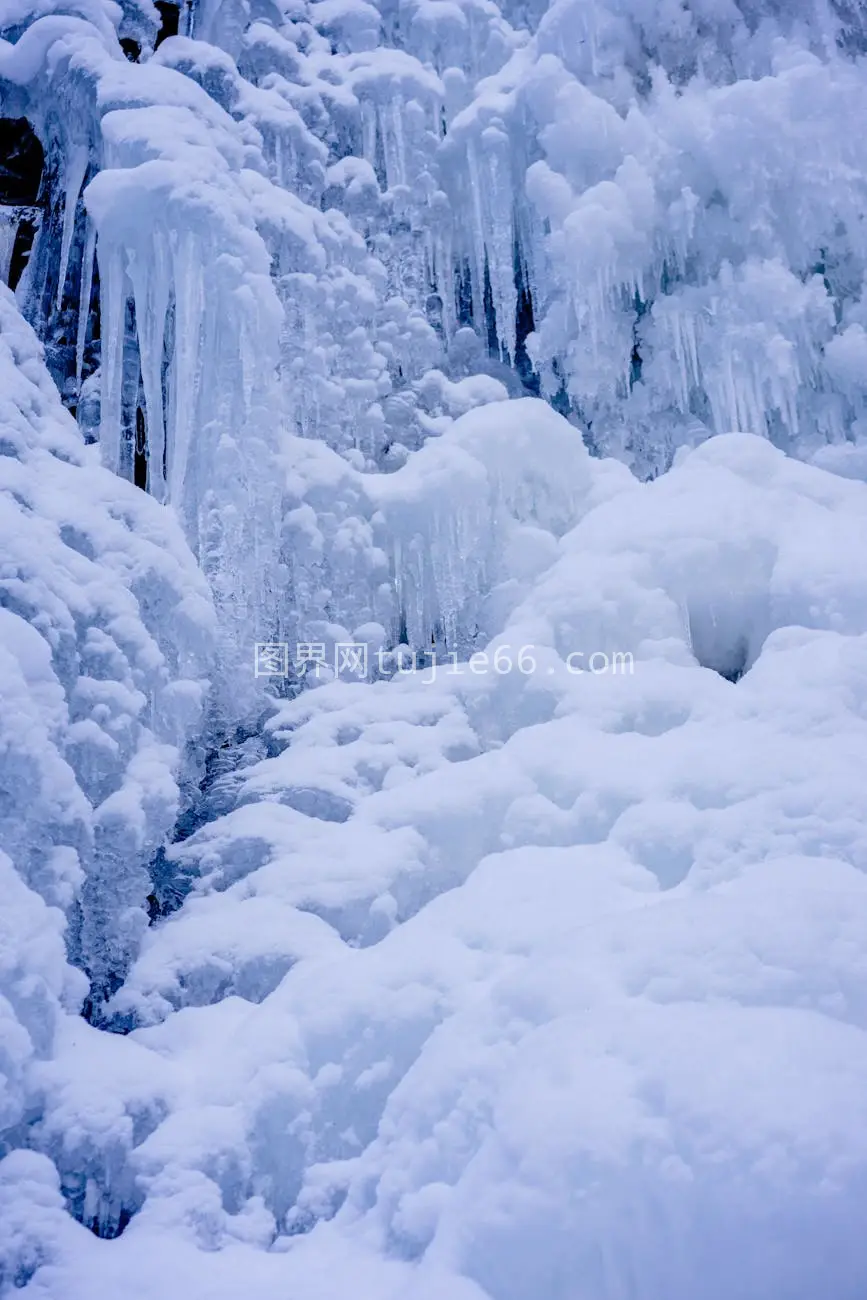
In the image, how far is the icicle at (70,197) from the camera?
18.2 ft

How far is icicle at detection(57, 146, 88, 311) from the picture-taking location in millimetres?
5539

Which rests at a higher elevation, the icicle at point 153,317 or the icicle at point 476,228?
the icicle at point 476,228

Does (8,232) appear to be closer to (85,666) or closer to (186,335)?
(186,335)

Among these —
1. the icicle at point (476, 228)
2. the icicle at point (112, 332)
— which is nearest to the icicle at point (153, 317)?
the icicle at point (112, 332)

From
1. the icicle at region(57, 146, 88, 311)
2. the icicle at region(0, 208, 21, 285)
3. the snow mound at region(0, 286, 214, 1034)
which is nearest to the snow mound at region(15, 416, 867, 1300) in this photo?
the snow mound at region(0, 286, 214, 1034)

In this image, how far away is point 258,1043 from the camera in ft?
10.8

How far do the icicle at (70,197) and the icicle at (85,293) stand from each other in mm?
89

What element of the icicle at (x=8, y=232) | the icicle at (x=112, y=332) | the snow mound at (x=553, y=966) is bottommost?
the snow mound at (x=553, y=966)

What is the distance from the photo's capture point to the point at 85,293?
5617 millimetres

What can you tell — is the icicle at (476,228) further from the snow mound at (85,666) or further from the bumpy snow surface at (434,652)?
the snow mound at (85,666)

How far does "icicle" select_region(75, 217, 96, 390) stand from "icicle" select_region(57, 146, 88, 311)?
0.29 feet

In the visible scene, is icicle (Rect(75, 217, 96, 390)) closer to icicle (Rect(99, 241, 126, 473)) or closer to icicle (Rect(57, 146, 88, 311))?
icicle (Rect(57, 146, 88, 311))

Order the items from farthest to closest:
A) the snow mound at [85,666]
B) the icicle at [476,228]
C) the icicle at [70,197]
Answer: the icicle at [476,228] → the icicle at [70,197] → the snow mound at [85,666]

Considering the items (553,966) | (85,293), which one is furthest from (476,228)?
(553,966)
